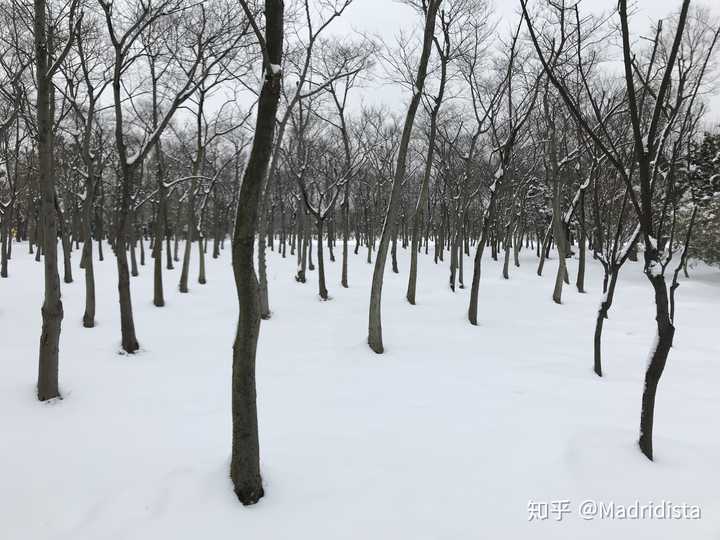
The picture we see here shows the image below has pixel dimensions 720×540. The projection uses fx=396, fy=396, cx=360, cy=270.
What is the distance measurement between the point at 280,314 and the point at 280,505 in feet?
29.6

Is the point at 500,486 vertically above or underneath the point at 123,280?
underneath

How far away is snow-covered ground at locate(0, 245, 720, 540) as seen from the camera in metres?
3.13

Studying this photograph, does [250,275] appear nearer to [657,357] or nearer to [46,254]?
[657,357]

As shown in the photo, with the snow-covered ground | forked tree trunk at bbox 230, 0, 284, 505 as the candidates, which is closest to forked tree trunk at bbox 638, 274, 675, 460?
the snow-covered ground

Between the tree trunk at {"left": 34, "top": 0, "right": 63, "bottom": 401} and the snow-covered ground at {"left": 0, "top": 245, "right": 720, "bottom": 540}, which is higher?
the tree trunk at {"left": 34, "top": 0, "right": 63, "bottom": 401}

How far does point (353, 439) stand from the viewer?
4281 millimetres

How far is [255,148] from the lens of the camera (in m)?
2.91

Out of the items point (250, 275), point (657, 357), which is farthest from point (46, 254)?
point (657, 357)

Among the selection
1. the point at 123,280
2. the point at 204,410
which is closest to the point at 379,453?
the point at 204,410

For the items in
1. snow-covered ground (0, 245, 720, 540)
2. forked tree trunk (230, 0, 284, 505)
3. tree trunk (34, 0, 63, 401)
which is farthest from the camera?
tree trunk (34, 0, 63, 401)

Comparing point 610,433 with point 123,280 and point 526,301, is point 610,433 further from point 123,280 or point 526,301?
point 526,301

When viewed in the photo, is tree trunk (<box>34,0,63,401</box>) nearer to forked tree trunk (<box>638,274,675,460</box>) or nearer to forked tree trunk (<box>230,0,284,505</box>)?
forked tree trunk (<box>230,0,284,505</box>)

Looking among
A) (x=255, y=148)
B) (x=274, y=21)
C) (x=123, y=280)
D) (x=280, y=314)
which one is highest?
(x=274, y=21)

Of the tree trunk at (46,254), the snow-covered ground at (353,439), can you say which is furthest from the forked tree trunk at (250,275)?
the tree trunk at (46,254)
